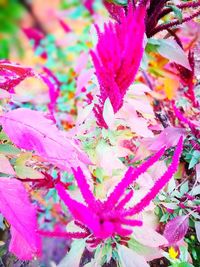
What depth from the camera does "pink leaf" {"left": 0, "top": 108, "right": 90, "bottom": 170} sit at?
1.99 feet

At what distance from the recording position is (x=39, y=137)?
2.06 feet

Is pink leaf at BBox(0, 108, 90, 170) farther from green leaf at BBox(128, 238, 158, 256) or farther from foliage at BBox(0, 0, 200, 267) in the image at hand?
green leaf at BBox(128, 238, 158, 256)

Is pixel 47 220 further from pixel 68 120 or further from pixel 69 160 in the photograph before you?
pixel 69 160

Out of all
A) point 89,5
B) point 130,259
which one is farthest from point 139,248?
point 89,5

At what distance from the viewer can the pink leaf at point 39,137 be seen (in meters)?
0.61

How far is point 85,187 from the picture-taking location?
0.53 m

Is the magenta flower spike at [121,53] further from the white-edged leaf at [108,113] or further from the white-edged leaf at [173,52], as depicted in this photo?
the white-edged leaf at [173,52]

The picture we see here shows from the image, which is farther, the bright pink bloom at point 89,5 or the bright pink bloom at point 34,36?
the bright pink bloom at point 89,5

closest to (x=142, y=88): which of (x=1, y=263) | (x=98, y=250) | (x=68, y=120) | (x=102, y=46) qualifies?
(x=102, y=46)

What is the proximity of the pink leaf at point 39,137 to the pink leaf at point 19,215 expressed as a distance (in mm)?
72

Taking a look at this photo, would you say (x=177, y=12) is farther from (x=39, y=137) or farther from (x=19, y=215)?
(x=19, y=215)

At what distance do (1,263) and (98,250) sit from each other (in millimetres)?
400

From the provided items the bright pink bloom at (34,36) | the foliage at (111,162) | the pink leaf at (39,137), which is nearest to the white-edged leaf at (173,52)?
the foliage at (111,162)

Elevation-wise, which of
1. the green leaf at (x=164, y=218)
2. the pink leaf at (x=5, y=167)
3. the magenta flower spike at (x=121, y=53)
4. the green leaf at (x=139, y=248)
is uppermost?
the magenta flower spike at (x=121, y=53)
